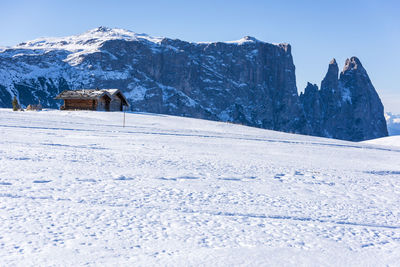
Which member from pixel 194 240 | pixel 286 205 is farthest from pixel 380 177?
pixel 194 240

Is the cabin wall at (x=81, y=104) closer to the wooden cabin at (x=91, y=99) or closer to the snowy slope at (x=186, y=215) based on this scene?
the wooden cabin at (x=91, y=99)

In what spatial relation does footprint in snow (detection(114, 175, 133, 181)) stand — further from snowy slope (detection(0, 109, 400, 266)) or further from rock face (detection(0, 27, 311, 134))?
rock face (detection(0, 27, 311, 134))

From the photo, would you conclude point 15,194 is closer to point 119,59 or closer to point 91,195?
point 91,195

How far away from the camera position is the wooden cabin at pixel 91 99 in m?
45.8

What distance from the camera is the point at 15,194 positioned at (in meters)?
5.79

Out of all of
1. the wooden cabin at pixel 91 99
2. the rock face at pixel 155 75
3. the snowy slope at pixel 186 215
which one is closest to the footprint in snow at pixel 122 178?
the snowy slope at pixel 186 215

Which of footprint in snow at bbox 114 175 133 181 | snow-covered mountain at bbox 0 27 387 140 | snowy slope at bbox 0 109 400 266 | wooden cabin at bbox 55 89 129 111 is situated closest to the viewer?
snowy slope at bbox 0 109 400 266

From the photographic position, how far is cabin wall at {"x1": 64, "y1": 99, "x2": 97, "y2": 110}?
4584cm

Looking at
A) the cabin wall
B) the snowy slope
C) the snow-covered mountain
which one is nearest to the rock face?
the snow-covered mountain

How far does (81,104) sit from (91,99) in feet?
7.57

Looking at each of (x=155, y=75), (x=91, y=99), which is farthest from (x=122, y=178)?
(x=155, y=75)

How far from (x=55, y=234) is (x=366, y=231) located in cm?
464

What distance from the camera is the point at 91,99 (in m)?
45.6

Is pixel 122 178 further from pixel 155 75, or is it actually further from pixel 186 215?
pixel 155 75
